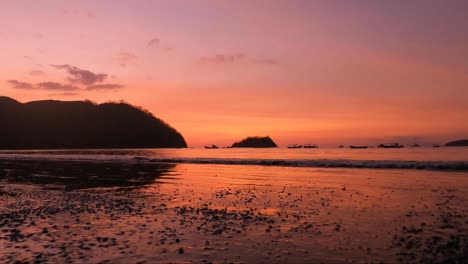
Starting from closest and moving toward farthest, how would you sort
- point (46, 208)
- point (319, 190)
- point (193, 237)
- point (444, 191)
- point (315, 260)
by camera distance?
point (315, 260)
point (193, 237)
point (46, 208)
point (444, 191)
point (319, 190)

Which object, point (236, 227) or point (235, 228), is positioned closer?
point (235, 228)

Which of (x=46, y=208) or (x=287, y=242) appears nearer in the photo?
(x=287, y=242)

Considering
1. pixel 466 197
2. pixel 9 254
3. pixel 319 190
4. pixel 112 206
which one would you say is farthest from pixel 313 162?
pixel 9 254

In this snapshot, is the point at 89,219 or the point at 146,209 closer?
the point at 89,219

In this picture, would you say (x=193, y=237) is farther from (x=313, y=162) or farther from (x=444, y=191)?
(x=313, y=162)

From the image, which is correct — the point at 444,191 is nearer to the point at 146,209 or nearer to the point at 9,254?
the point at 146,209

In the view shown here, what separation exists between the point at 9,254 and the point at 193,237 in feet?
18.8

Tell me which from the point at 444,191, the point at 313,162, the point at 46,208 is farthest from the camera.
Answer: the point at 313,162

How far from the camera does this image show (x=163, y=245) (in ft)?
40.1

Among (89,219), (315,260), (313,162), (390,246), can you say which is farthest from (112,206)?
(313,162)

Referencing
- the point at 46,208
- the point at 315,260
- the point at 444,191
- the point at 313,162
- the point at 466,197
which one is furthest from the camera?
the point at 313,162

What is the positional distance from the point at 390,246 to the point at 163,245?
7.46 meters

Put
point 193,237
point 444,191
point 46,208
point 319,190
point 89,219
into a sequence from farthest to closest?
point 319,190, point 444,191, point 46,208, point 89,219, point 193,237

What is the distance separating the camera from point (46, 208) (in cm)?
1917
